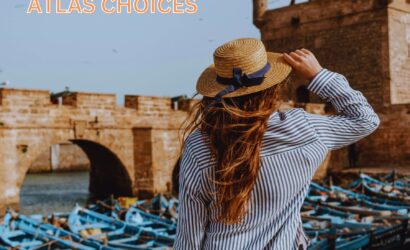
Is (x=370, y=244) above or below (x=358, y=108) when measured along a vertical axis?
Result: below

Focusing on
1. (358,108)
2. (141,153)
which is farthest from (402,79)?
(358,108)

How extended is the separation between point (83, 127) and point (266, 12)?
13745 millimetres

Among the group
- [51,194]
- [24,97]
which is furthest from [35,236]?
[51,194]

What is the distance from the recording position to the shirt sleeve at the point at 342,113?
1.78 metres

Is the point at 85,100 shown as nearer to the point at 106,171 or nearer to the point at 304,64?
the point at 106,171

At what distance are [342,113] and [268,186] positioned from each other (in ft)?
1.29

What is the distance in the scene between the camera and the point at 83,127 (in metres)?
14.8

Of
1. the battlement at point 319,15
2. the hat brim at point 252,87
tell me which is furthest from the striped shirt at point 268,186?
the battlement at point 319,15

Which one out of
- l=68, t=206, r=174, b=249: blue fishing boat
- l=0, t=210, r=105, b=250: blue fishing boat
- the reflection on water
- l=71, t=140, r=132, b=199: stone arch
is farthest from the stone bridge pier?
l=0, t=210, r=105, b=250: blue fishing boat

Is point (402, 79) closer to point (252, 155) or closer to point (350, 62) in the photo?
point (350, 62)

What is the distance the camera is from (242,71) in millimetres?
1743

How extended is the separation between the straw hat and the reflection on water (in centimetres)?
1608

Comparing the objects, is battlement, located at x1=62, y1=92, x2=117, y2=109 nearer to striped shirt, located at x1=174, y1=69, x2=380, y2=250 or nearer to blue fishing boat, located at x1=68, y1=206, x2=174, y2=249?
blue fishing boat, located at x1=68, y1=206, x2=174, y2=249

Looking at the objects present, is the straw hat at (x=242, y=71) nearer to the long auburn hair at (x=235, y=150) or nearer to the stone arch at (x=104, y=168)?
the long auburn hair at (x=235, y=150)
